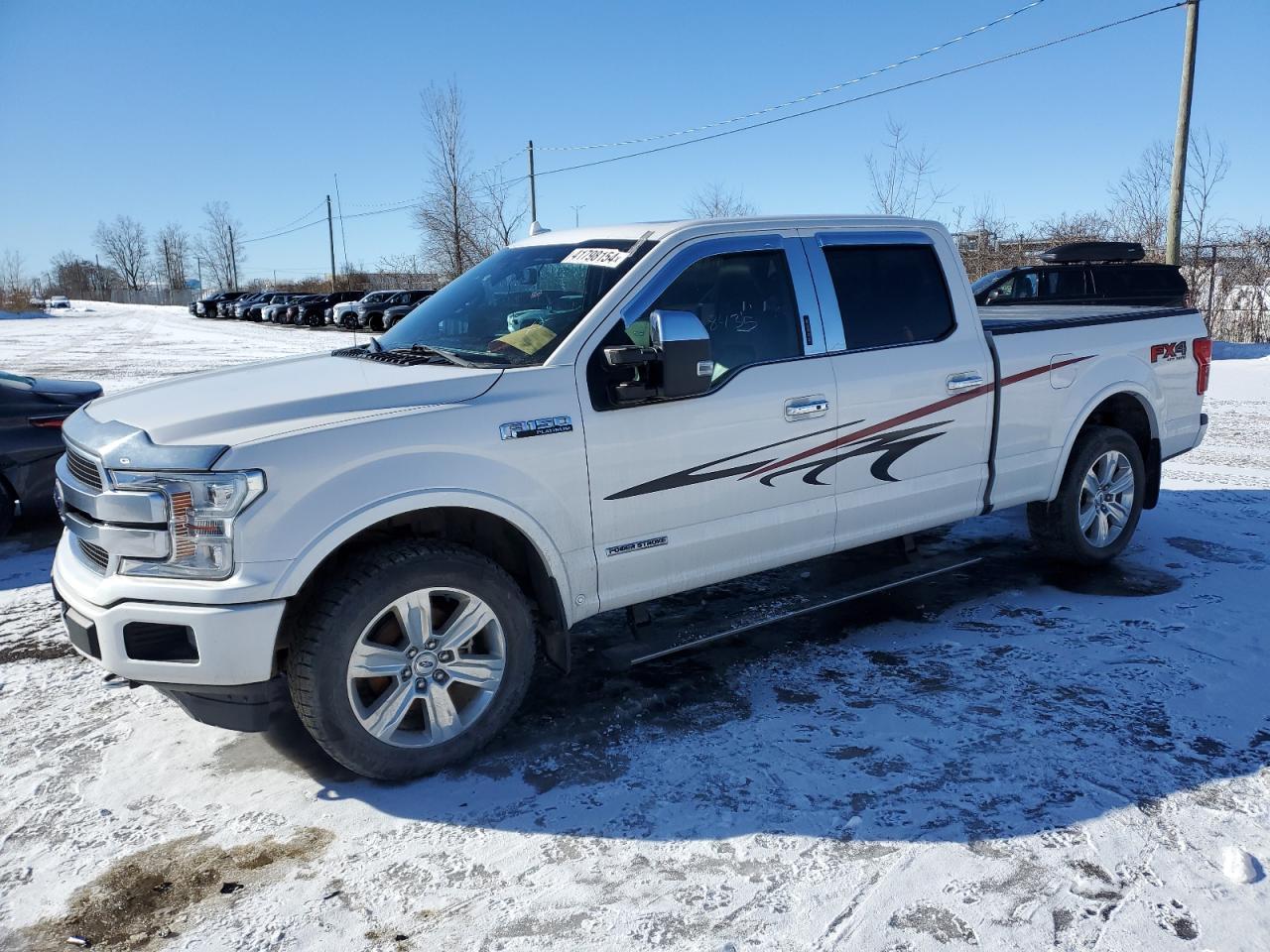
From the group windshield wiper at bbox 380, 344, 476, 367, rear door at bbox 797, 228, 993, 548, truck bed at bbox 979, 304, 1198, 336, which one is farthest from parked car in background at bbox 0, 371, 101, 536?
truck bed at bbox 979, 304, 1198, 336

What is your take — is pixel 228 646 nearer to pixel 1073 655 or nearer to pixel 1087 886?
pixel 1087 886

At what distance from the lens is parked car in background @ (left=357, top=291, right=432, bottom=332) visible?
119 ft

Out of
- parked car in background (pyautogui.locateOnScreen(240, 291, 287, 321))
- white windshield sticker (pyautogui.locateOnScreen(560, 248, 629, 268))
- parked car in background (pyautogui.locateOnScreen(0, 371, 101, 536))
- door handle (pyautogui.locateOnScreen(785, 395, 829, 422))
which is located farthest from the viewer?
parked car in background (pyautogui.locateOnScreen(240, 291, 287, 321))

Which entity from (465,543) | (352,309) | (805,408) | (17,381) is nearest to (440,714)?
(465,543)

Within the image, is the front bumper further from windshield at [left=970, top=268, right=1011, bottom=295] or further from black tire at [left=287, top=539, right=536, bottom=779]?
windshield at [left=970, top=268, right=1011, bottom=295]

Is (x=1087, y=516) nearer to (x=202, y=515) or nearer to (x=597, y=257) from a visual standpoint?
(x=597, y=257)

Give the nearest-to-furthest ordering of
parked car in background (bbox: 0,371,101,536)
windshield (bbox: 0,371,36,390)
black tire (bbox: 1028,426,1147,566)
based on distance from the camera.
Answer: black tire (bbox: 1028,426,1147,566) < parked car in background (bbox: 0,371,101,536) < windshield (bbox: 0,371,36,390)

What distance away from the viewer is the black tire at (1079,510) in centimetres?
551

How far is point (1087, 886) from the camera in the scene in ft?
9.15

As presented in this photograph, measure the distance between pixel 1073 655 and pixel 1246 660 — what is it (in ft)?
2.45

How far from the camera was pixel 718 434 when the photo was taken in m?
3.98

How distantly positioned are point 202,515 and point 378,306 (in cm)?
3572

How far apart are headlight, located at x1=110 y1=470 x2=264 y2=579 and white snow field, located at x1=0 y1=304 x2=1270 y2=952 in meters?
0.94

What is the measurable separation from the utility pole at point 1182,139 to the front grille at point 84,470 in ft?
58.7
